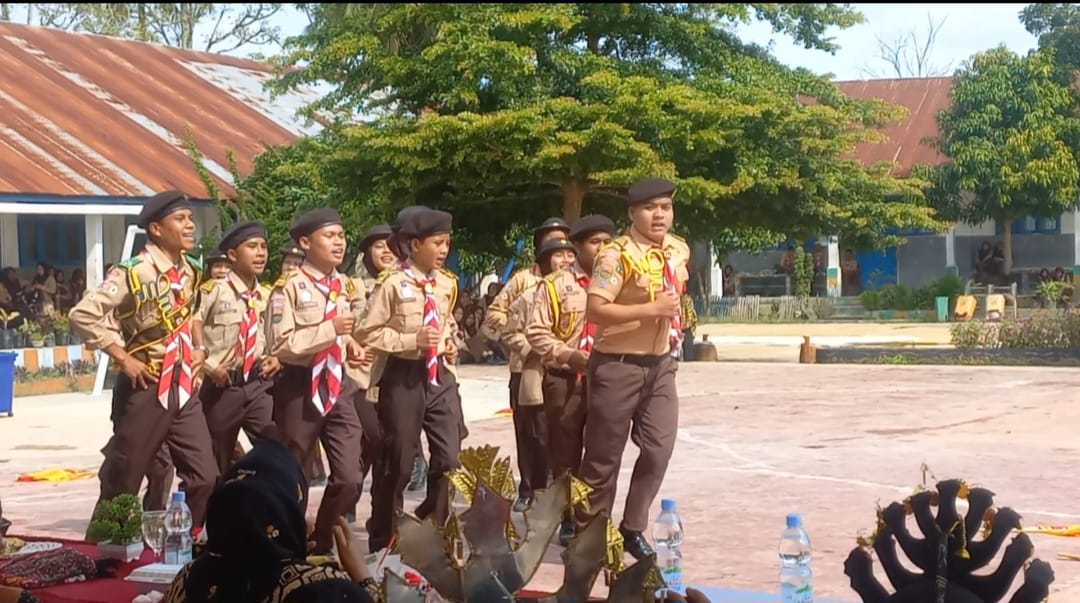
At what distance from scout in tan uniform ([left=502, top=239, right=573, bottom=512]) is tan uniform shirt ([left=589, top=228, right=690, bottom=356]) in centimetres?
206

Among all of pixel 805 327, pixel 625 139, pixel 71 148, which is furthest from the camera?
pixel 805 327

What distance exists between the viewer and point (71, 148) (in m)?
23.8

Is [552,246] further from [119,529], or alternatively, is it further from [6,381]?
[6,381]

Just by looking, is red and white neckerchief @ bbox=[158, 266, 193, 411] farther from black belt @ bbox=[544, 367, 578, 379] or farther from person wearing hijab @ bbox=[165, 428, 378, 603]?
person wearing hijab @ bbox=[165, 428, 378, 603]

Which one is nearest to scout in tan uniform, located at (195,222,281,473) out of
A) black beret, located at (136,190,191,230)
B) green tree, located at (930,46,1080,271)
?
black beret, located at (136,190,191,230)

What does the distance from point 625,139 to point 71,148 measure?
29.6 ft

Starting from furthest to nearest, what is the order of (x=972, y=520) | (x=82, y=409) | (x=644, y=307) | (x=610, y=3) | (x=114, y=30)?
(x=114, y=30) → (x=610, y=3) → (x=82, y=409) → (x=644, y=307) → (x=972, y=520)

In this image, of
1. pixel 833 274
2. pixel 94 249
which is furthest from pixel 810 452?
pixel 833 274

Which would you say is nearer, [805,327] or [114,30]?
[805,327]

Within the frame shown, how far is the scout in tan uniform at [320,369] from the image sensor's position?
768 centimetres

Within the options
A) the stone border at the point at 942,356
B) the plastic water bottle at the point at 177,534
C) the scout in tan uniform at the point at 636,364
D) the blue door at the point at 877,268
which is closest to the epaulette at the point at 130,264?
the plastic water bottle at the point at 177,534

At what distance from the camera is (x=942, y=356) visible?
75.2 feet

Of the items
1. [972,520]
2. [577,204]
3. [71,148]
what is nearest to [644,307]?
[972,520]

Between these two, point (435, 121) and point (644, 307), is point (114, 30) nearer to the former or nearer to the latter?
point (435, 121)
